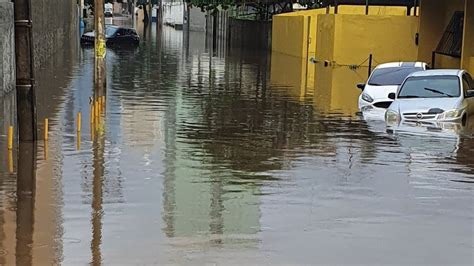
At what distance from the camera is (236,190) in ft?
37.5

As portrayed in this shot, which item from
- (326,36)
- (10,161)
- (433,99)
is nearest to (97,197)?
(10,161)

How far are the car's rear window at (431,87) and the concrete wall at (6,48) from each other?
9.36 meters

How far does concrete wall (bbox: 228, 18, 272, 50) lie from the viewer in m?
63.7

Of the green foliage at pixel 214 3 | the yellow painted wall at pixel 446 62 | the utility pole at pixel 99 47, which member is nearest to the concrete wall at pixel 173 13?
the green foliage at pixel 214 3

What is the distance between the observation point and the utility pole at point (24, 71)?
1405 centimetres

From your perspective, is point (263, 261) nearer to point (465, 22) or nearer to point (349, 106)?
point (349, 106)

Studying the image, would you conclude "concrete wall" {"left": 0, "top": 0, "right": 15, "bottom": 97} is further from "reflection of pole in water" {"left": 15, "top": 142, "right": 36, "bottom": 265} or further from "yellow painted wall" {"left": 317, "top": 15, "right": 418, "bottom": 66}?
"yellow painted wall" {"left": 317, "top": 15, "right": 418, "bottom": 66}

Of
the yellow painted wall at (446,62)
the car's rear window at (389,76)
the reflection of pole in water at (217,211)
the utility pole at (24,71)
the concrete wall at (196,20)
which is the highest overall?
the utility pole at (24,71)

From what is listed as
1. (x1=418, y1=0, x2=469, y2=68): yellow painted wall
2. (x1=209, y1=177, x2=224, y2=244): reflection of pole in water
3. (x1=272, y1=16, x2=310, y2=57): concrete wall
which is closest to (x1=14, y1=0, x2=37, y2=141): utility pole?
(x1=209, y1=177, x2=224, y2=244): reflection of pole in water

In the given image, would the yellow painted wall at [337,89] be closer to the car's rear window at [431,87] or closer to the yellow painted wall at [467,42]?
the car's rear window at [431,87]

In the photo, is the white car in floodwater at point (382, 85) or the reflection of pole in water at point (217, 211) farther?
the white car in floodwater at point (382, 85)

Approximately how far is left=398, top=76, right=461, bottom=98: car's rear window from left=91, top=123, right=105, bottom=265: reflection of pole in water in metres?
7.57

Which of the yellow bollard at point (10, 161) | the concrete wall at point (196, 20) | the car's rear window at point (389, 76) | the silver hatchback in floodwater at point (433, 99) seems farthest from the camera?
the concrete wall at point (196, 20)

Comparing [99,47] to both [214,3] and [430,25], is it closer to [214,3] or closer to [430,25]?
[430,25]
